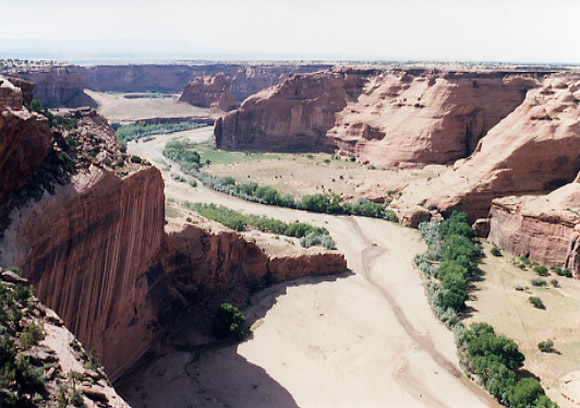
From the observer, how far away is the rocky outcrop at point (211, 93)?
457 ft

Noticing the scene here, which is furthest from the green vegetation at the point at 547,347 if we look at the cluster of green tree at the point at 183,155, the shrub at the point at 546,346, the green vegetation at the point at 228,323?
the cluster of green tree at the point at 183,155

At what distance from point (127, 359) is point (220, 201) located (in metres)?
38.3

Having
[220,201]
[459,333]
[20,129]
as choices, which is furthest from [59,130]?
[220,201]

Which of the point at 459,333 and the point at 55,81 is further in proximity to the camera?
the point at 55,81

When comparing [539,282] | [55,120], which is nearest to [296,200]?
[539,282]

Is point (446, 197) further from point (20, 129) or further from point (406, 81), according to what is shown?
point (20, 129)

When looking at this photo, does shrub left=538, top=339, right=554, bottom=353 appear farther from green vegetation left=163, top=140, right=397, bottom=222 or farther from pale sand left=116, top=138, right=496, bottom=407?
green vegetation left=163, top=140, right=397, bottom=222

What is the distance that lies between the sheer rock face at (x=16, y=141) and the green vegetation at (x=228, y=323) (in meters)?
15.0

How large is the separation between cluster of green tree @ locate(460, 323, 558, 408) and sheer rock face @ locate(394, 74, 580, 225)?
78.1 ft

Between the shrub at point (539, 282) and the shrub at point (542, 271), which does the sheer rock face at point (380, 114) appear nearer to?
the shrub at point (542, 271)

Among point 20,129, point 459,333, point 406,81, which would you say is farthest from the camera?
point 406,81

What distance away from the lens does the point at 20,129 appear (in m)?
18.0

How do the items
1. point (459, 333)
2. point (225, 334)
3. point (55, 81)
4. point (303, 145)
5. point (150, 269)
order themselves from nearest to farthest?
point (150, 269) < point (225, 334) < point (459, 333) < point (303, 145) < point (55, 81)

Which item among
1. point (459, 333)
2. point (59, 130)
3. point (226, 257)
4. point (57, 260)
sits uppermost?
point (59, 130)
